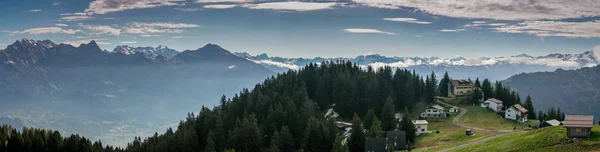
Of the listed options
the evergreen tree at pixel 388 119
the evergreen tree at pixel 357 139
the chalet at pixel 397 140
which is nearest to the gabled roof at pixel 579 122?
the chalet at pixel 397 140

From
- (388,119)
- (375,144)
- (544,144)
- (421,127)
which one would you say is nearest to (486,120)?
(421,127)

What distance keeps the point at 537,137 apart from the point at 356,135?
46.2 meters

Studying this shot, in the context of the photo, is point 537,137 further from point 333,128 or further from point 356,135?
point 333,128

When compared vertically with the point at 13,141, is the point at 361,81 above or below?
above

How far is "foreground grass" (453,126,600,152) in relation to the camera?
245 ft

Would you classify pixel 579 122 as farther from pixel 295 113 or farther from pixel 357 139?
pixel 295 113

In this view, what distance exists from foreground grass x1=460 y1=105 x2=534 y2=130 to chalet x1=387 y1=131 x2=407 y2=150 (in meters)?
28.8

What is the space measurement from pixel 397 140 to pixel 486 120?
A: 43984mm

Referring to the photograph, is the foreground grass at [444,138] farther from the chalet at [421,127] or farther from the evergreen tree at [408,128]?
the chalet at [421,127]

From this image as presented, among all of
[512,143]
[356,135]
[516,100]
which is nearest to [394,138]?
[356,135]

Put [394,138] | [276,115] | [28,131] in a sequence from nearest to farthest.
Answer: [394,138] → [28,131] → [276,115]

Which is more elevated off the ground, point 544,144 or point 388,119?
point 544,144

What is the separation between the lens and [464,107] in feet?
586

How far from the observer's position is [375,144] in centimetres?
11425
